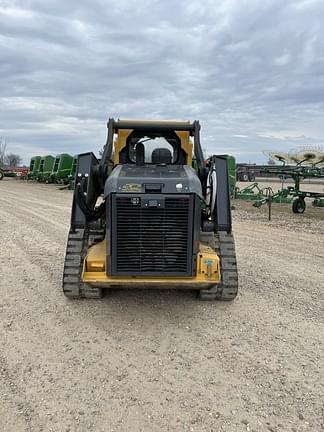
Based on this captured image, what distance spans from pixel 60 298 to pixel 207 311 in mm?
1801

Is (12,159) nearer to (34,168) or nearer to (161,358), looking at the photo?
(34,168)

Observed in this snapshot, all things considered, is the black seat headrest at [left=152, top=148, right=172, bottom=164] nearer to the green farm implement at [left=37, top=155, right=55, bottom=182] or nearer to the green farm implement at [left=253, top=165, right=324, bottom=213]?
the green farm implement at [left=253, top=165, right=324, bottom=213]

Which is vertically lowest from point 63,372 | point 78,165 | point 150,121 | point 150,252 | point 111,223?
point 63,372

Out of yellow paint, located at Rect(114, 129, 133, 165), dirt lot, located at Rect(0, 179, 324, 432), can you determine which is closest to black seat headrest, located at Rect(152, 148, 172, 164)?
yellow paint, located at Rect(114, 129, 133, 165)

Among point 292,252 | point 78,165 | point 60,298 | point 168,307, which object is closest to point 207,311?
point 168,307

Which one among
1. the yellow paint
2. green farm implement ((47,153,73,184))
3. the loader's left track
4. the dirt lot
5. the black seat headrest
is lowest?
the dirt lot

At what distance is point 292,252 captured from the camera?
8195 mm

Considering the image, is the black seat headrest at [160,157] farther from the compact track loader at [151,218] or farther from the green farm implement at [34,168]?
the green farm implement at [34,168]

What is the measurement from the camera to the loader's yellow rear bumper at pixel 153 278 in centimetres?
436

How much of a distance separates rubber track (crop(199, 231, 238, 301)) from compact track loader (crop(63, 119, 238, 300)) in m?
0.01

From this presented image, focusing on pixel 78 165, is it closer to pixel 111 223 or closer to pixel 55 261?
pixel 111 223

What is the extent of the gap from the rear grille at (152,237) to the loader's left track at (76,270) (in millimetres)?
698

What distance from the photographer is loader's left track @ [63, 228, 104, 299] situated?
4836mm

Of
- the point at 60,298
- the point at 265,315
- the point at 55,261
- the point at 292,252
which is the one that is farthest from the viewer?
the point at 292,252
